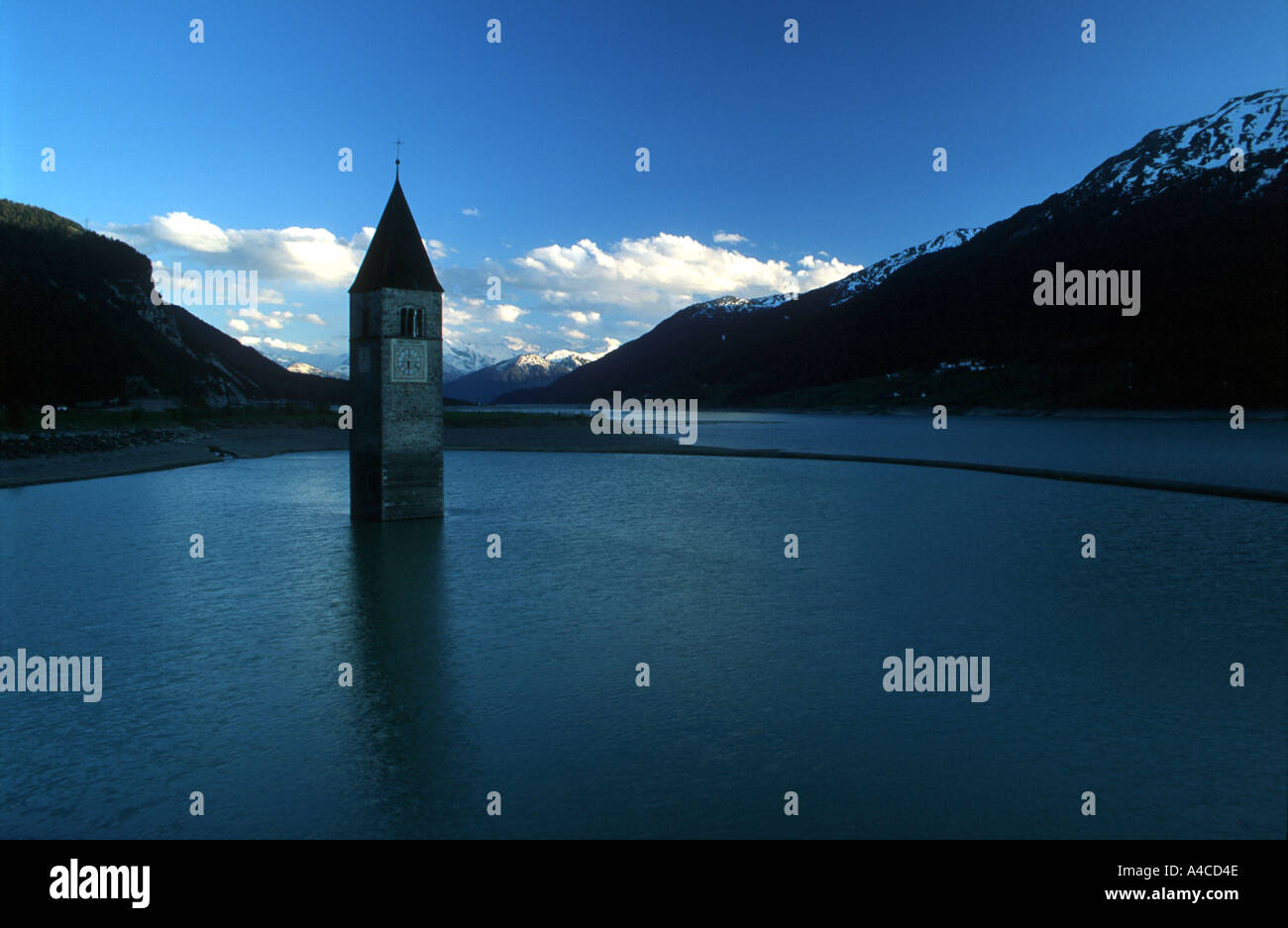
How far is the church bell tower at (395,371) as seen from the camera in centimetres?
Result: 3459

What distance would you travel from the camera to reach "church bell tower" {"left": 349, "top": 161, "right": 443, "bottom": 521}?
113 feet

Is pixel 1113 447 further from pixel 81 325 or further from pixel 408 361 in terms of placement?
pixel 81 325

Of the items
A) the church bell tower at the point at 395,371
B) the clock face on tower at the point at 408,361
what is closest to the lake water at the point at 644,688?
the church bell tower at the point at 395,371

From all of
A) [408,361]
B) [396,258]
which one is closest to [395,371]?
[408,361]

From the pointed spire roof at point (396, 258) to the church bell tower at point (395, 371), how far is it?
4 centimetres

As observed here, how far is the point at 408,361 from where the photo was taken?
34906mm

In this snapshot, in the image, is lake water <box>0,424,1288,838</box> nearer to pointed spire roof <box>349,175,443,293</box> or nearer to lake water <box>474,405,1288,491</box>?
pointed spire roof <box>349,175,443,293</box>

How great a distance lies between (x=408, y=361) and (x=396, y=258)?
15.4 feet

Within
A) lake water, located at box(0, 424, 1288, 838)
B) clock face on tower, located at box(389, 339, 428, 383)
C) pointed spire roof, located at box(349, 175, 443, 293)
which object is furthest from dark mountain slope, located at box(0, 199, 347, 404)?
lake water, located at box(0, 424, 1288, 838)

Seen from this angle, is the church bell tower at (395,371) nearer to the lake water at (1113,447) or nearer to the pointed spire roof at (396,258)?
the pointed spire roof at (396,258)

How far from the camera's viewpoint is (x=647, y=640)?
1845 centimetres
